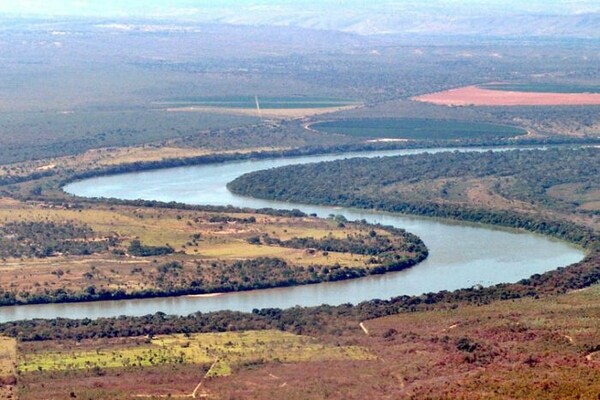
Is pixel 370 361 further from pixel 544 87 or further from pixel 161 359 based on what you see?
pixel 544 87

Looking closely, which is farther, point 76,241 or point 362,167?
point 362,167

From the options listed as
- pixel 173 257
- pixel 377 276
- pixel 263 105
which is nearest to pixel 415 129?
pixel 263 105

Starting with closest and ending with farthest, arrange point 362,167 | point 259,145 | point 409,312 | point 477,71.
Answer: point 409,312
point 362,167
point 259,145
point 477,71

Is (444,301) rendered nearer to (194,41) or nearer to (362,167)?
(362,167)

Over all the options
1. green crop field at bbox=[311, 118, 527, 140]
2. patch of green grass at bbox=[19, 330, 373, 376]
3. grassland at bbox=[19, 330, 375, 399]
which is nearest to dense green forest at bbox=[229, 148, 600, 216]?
green crop field at bbox=[311, 118, 527, 140]

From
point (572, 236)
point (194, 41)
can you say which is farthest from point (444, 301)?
point (194, 41)

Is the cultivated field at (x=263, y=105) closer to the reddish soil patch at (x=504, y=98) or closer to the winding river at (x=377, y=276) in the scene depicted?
the reddish soil patch at (x=504, y=98)
